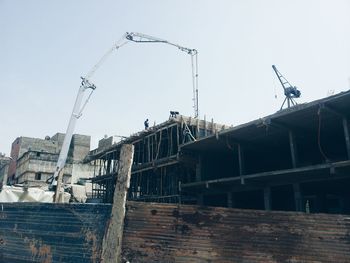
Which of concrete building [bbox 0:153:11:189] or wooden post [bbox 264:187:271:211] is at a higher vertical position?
concrete building [bbox 0:153:11:189]

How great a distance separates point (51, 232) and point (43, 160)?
140 ft

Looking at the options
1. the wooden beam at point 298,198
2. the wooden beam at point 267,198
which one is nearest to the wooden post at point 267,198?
the wooden beam at point 267,198

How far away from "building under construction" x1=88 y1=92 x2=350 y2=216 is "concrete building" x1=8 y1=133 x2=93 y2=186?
26.6 meters

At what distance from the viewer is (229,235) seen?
7.19 m

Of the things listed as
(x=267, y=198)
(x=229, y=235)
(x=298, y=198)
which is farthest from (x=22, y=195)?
(x=229, y=235)

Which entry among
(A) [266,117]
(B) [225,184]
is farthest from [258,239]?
(B) [225,184]

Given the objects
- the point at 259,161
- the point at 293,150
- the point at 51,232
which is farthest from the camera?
the point at 259,161

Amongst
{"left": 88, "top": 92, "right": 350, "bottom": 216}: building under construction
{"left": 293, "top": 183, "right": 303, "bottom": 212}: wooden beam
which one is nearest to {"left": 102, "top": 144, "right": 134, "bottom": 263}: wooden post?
{"left": 88, "top": 92, "right": 350, "bottom": 216}: building under construction

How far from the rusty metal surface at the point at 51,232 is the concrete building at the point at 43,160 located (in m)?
37.3

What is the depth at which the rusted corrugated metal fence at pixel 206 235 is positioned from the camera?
6840 millimetres

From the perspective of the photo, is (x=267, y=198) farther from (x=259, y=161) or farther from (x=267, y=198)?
(x=259, y=161)

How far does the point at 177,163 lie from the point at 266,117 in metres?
7.72

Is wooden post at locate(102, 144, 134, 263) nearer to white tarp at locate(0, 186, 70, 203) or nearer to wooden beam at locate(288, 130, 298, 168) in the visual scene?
wooden beam at locate(288, 130, 298, 168)

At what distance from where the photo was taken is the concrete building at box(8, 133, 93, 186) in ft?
153
